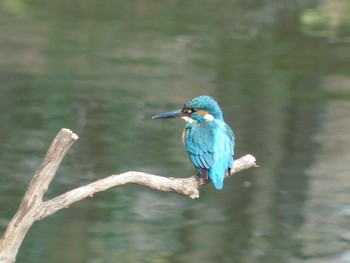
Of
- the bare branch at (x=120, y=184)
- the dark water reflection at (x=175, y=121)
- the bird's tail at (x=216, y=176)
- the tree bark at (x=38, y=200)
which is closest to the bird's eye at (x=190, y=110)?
the bird's tail at (x=216, y=176)

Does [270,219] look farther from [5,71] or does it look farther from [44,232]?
[5,71]

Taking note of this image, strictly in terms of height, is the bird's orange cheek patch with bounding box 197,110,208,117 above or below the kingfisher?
above

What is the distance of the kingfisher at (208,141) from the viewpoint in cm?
381

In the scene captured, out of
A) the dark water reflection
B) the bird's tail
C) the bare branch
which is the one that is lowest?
the dark water reflection

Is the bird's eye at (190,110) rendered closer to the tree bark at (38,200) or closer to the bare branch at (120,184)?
the bare branch at (120,184)

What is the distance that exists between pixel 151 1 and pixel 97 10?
1335 millimetres

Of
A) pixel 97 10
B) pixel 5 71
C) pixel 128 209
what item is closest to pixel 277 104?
pixel 5 71

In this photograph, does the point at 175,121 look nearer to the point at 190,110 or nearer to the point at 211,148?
the point at 190,110

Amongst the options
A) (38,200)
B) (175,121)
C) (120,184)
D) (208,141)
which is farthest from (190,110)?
(175,121)

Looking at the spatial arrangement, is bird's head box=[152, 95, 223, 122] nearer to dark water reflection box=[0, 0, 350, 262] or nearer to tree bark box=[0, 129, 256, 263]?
tree bark box=[0, 129, 256, 263]

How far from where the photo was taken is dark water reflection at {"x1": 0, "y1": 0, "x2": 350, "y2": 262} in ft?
22.7

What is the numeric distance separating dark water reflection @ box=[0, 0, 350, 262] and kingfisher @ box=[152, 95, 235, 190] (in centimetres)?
248

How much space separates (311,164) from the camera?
28.3 ft

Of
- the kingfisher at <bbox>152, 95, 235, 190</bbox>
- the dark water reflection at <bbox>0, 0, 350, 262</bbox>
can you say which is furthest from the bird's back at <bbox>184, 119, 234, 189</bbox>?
the dark water reflection at <bbox>0, 0, 350, 262</bbox>
